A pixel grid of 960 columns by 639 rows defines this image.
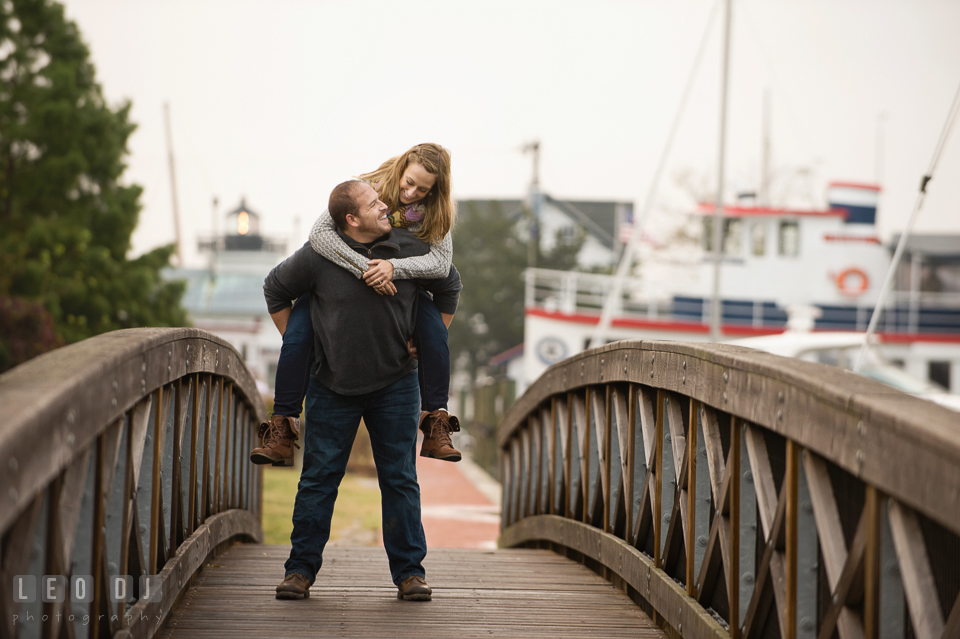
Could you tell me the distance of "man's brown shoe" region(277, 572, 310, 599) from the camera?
3346 mm

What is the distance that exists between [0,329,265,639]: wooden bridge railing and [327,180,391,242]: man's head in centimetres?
65

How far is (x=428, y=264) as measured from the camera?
3391 millimetres

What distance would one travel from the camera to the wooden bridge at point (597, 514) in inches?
65.6

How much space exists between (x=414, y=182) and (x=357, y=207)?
0.25m

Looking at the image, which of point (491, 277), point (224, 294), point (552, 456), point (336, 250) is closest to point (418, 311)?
point (336, 250)

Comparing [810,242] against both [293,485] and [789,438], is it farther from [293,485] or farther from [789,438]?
[789,438]

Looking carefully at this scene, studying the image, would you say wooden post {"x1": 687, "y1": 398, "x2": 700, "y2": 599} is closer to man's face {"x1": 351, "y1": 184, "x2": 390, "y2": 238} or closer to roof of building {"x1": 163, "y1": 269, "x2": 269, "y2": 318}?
man's face {"x1": 351, "y1": 184, "x2": 390, "y2": 238}

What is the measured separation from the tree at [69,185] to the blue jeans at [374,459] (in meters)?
15.6

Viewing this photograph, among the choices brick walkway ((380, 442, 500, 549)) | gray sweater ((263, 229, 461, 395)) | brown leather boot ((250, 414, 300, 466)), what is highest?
gray sweater ((263, 229, 461, 395))

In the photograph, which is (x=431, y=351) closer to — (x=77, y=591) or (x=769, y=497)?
(x=769, y=497)

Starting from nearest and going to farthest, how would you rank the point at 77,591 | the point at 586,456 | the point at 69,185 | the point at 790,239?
the point at 77,591, the point at 586,456, the point at 69,185, the point at 790,239

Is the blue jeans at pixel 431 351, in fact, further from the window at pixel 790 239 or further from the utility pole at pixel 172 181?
the utility pole at pixel 172 181

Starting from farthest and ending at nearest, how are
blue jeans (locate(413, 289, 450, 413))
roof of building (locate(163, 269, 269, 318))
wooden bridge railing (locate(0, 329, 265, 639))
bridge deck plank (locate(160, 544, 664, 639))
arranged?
roof of building (locate(163, 269, 269, 318))
blue jeans (locate(413, 289, 450, 413))
bridge deck plank (locate(160, 544, 664, 639))
wooden bridge railing (locate(0, 329, 265, 639))

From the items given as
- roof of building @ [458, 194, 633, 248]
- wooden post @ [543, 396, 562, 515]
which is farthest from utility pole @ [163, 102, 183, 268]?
wooden post @ [543, 396, 562, 515]
